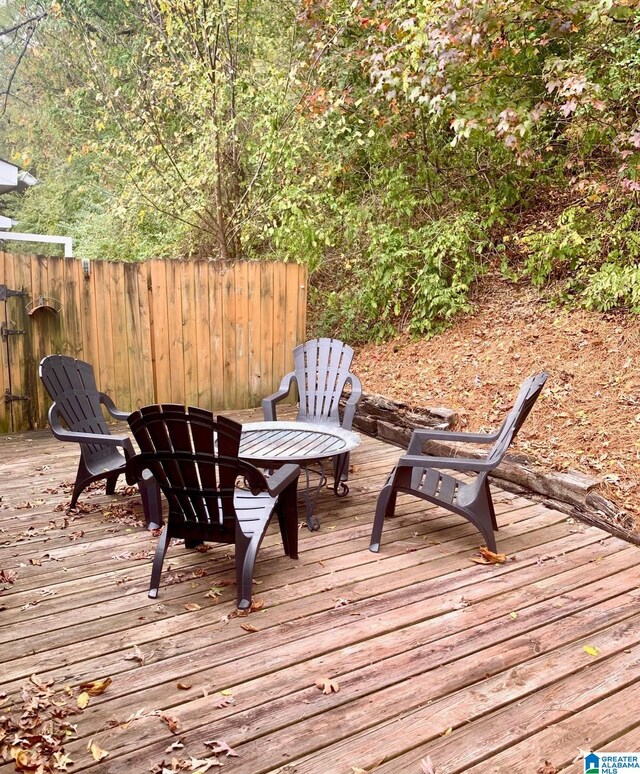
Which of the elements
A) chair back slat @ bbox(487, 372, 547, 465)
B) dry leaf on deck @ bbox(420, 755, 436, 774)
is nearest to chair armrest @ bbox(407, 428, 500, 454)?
chair back slat @ bbox(487, 372, 547, 465)

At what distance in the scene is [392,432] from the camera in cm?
542

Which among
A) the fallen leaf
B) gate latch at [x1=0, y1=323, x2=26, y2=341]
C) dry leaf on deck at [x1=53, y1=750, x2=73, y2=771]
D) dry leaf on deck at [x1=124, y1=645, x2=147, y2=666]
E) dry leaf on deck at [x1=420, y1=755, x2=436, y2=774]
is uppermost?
gate latch at [x1=0, y1=323, x2=26, y2=341]

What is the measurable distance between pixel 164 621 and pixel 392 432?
3159mm

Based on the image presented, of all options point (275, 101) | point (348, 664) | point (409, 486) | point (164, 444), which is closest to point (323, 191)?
point (275, 101)

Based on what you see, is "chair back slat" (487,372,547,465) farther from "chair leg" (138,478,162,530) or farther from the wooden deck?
"chair leg" (138,478,162,530)

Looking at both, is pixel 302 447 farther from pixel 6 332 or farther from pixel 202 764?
pixel 6 332

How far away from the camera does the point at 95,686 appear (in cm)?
215

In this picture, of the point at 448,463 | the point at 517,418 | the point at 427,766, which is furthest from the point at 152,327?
the point at 427,766

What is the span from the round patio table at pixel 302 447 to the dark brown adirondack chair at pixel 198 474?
52 centimetres

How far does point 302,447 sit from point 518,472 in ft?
4.87

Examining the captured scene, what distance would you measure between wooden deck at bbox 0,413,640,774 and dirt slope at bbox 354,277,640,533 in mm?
774

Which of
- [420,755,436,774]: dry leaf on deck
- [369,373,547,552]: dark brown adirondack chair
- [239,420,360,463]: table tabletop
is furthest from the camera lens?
[239,420,360,463]: table tabletop

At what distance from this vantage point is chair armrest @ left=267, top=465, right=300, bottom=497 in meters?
2.88

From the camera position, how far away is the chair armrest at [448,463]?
123 inches
